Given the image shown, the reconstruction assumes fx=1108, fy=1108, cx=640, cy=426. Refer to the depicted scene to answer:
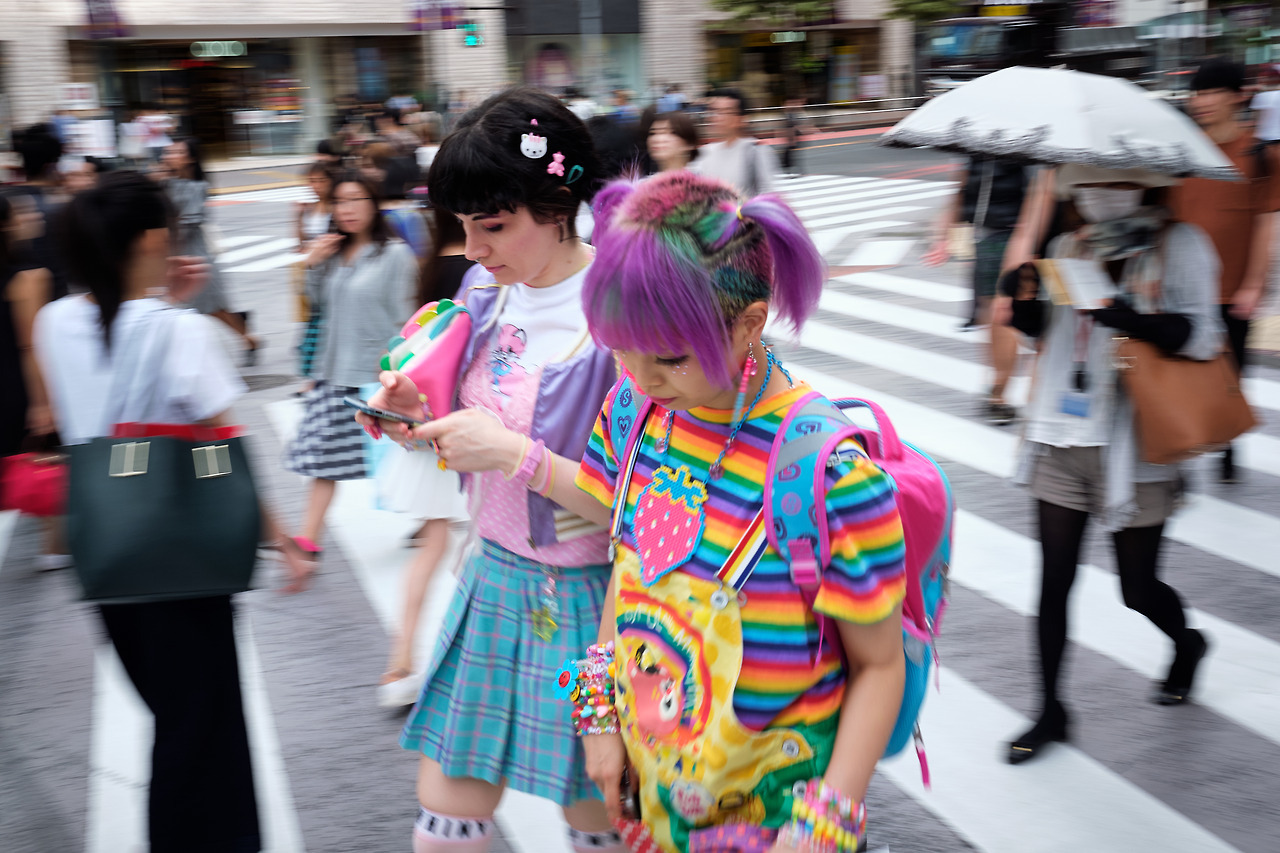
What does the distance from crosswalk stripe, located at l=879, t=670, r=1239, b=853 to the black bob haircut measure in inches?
86.3

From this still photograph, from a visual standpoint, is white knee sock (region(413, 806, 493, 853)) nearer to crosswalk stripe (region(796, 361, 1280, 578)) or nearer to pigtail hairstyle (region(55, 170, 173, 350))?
pigtail hairstyle (region(55, 170, 173, 350))

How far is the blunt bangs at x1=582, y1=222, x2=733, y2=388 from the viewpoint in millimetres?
1535

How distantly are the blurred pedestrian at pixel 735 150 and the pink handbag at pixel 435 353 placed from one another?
19.6ft

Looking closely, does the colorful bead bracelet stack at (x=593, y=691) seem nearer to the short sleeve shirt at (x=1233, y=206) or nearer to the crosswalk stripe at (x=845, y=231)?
the short sleeve shirt at (x=1233, y=206)

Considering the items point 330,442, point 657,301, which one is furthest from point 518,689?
point 330,442

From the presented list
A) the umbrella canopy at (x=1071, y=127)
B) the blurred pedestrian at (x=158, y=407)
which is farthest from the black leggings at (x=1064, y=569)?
the blurred pedestrian at (x=158, y=407)

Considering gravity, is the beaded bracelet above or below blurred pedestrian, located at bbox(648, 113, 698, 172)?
below

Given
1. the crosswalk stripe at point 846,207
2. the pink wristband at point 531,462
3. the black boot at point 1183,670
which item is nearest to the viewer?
the pink wristband at point 531,462

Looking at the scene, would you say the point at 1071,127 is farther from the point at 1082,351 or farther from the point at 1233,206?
the point at 1233,206

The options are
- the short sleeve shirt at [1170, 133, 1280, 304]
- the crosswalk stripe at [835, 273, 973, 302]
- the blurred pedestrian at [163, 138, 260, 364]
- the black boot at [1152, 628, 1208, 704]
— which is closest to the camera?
the black boot at [1152, 628, 1208, 704]

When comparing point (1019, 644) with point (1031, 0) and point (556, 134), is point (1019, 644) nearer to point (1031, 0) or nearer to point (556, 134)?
point (556, 134)

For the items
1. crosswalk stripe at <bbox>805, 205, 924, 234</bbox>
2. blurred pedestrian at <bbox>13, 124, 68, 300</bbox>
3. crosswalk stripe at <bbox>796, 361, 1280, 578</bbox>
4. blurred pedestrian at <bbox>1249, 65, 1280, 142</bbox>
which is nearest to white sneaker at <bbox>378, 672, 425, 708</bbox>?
crosswalk stripe at <bbox>796, 361, 1280, 578</bbox>

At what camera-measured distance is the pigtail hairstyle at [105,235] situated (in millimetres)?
2598

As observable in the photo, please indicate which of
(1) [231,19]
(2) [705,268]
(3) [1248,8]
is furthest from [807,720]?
(1) [231,19]
